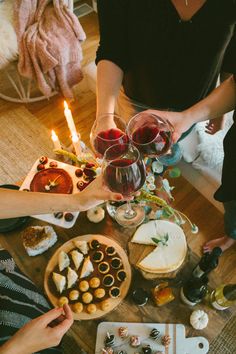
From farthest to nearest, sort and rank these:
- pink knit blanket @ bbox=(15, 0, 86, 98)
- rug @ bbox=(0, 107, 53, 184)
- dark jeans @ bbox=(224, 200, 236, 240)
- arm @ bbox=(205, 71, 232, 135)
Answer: rug @ bbox=(0, 107, 53, 184), pink knit blanket @ bbox=(15, 0, 86, 98), arm @ bbox=(205, 71, 232, 135), dark jeans @ bbox=(224, 200, 236, 240)

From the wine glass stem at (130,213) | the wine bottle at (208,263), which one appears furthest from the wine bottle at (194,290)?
the wine glass stem at (130,213)

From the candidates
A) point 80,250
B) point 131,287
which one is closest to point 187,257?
point 131,287

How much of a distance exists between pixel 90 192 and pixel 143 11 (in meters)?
0.69

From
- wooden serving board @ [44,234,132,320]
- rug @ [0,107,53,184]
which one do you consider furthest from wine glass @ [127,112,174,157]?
rug @ [0,107,53,184]

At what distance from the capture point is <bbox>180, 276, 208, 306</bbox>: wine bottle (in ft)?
4.09

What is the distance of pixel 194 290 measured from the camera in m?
1.24

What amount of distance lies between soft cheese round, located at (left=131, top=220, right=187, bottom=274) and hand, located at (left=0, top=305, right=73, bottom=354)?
0.39 m

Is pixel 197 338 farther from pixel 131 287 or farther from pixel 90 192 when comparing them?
pixel 90 192

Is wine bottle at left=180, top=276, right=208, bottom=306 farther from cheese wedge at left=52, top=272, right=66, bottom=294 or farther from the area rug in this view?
the area rug

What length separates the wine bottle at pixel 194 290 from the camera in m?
1.25

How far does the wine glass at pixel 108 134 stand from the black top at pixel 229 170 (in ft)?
1.62

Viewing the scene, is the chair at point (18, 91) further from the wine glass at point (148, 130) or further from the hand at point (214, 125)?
the wine glass at point (148, 130)

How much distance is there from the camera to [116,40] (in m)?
1.30

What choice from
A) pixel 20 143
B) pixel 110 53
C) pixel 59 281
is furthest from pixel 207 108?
pixel 20 143
